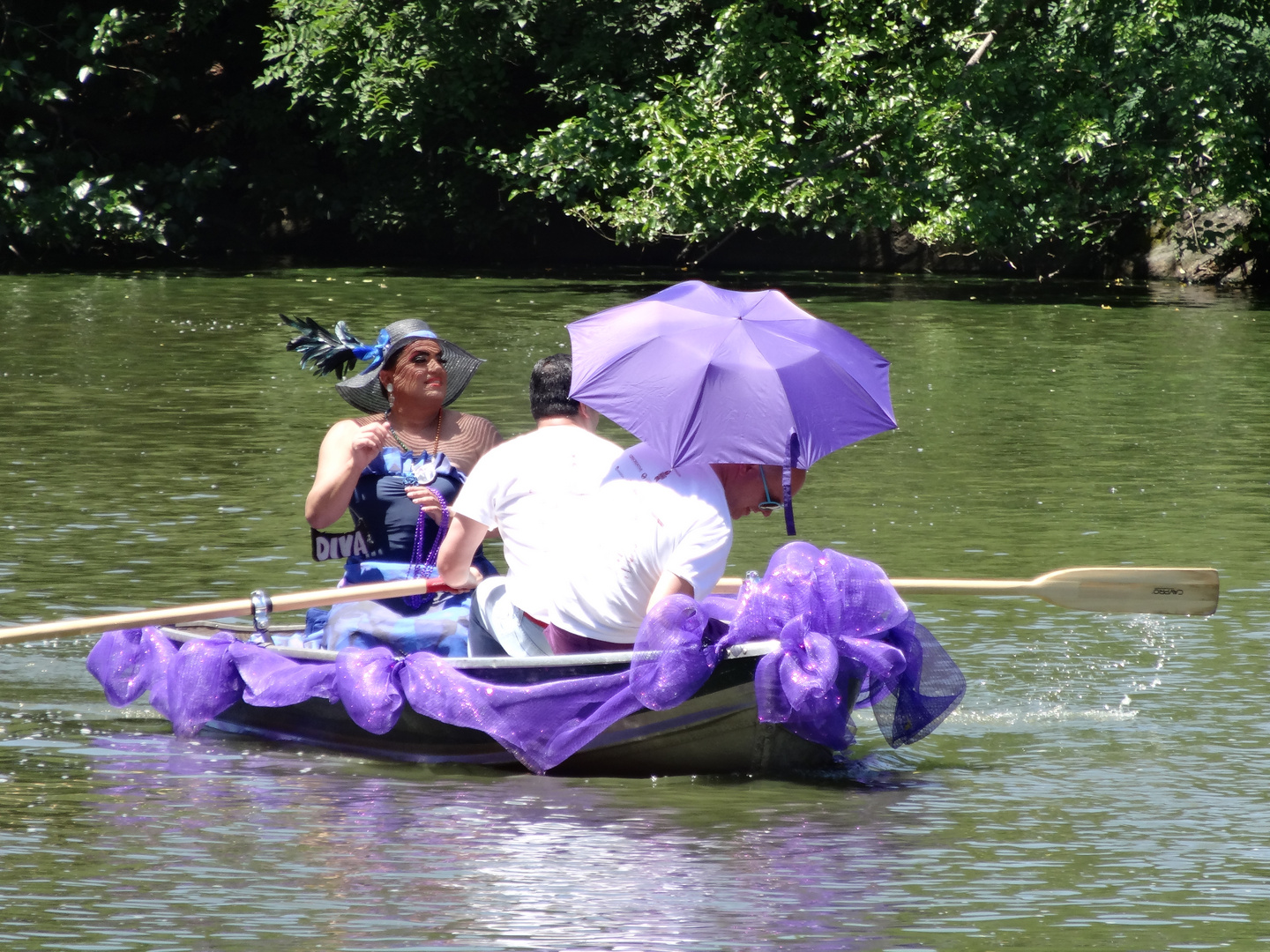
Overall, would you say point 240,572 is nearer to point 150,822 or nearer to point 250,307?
point 150,822

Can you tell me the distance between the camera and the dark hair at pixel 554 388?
608 centimetres

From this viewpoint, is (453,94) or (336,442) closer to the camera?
(336,442)

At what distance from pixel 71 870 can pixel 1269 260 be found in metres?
24.5

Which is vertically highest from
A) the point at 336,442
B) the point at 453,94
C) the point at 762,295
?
the point at 453,94

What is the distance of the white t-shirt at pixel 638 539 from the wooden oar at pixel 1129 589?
99 cm

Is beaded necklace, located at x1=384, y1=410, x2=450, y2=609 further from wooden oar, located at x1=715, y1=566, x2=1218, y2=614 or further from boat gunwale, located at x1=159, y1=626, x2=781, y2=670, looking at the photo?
wooden oar, located at x1=715, y1=566, x2=1218, y2=614

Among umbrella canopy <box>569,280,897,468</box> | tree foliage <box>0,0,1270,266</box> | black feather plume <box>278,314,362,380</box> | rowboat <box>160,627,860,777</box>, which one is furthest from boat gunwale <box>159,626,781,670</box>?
tree foliage <box>0,0,1270,266</box>

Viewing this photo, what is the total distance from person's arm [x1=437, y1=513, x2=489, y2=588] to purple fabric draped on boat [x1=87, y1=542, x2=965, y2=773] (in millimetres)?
288

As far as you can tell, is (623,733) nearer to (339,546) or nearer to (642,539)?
(642,539)

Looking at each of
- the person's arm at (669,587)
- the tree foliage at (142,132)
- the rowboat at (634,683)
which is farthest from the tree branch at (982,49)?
the person's arm at (669,587)

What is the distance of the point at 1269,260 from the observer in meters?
27.0

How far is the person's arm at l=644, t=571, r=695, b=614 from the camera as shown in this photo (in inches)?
219

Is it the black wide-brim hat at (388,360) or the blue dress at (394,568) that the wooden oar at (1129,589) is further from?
the black wide-brim hat at (388,360)

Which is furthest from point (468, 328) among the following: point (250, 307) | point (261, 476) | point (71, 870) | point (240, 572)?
point (71, 870)
